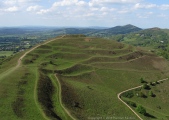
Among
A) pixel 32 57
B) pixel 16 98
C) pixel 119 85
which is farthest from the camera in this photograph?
pixel 32 57

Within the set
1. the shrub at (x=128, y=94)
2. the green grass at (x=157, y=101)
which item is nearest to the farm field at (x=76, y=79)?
the green grass at (x=157, y=101)

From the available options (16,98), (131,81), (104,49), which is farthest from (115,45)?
(16,98)

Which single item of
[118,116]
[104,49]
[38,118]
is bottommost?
[118,116]

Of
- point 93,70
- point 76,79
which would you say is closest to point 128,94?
point 93,70

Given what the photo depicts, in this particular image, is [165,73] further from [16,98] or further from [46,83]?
[16,98]

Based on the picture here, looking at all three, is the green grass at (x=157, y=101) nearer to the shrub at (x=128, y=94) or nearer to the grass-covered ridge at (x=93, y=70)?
the shrub at (x=128, y=94)

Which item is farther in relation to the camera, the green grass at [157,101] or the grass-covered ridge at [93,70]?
the green grass at [157,101]

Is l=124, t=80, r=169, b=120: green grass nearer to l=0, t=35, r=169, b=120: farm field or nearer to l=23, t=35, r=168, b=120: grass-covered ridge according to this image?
l=0, t=35, r=169, b=120: farm field

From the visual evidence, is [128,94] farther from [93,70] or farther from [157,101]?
[93,70]
